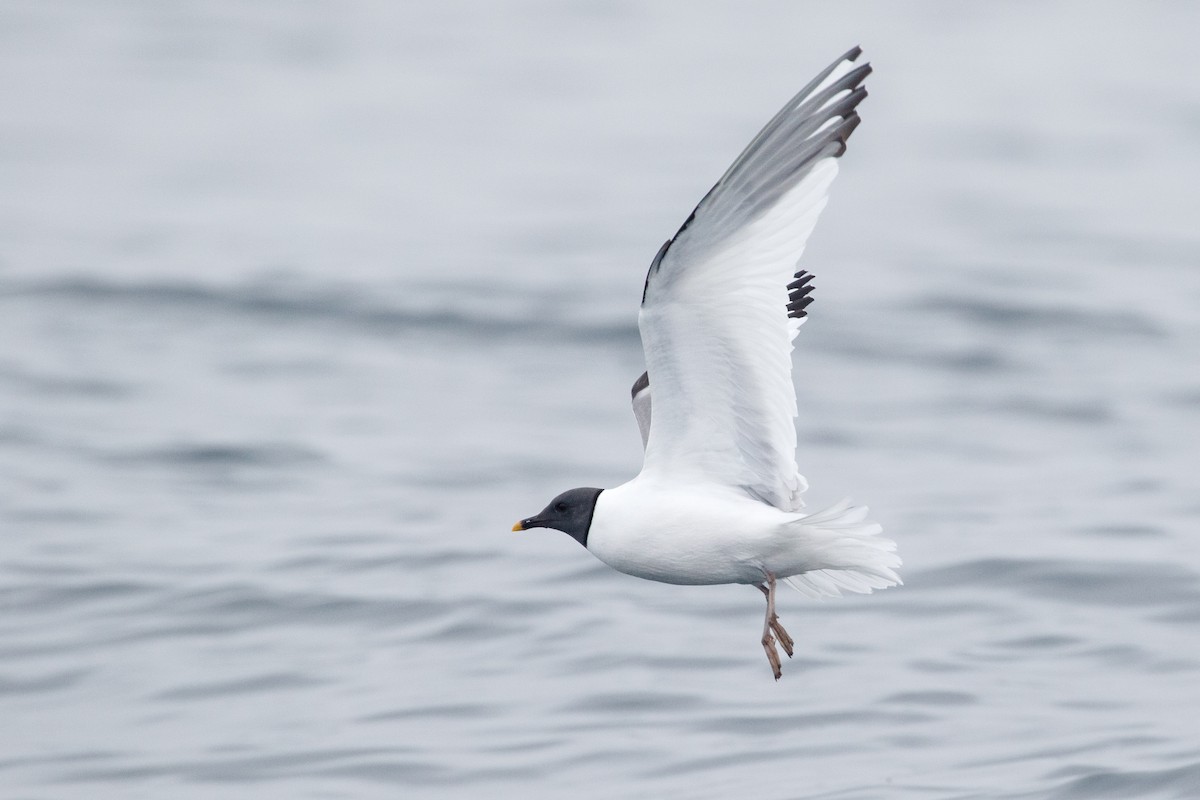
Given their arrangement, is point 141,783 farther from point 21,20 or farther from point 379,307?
point 21,20

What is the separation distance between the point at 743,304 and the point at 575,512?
4.26 feet

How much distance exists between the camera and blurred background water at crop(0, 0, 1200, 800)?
435 inches

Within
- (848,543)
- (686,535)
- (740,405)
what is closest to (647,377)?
(740,405)

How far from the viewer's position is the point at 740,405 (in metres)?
7.41

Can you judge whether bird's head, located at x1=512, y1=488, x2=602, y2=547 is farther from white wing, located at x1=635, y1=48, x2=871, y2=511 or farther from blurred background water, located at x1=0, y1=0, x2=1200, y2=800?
blurred background water, located at x1=0, y1=0, x2=1200, y2=800

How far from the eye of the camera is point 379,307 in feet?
72.7

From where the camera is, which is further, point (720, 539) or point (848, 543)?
point (720, 539)

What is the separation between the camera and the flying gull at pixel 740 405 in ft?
22.3

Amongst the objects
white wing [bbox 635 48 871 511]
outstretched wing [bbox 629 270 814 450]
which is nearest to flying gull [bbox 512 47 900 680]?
white wing [bbox 635 48 871 511]

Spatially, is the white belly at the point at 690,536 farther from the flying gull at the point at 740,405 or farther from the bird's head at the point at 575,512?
the bird's head at the point at 575,512

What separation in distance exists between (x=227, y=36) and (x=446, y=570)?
2561 centimetres

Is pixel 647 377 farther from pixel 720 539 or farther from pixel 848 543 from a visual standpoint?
pixel 848 543

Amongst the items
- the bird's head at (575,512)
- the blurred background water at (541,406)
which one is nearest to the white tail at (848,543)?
the bird's head at (575,512)

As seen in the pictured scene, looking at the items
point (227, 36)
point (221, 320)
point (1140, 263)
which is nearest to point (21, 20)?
point (227, 36)
